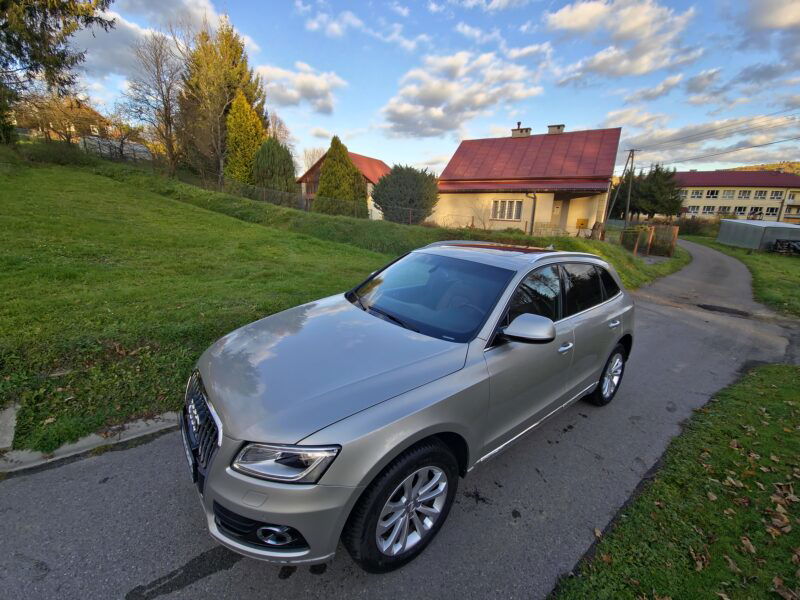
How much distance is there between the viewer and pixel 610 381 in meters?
4.05

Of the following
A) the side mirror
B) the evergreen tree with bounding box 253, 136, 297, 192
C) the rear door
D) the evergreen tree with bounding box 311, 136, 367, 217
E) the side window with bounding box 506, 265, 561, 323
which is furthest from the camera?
the evergreen tree with bounding box 253, 136, 297, 192

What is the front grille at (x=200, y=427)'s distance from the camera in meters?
1.90

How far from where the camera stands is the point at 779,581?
2.06 m

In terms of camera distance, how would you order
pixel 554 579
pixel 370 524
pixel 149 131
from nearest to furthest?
pixel 370 524 < pixel 554 579 < pixel 149 131

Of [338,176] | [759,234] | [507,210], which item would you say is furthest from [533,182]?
[759,234]

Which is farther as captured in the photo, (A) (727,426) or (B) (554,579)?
(A) (727,426)

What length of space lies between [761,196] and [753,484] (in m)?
94.9

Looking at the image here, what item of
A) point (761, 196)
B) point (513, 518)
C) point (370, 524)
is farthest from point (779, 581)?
point (761, 196)

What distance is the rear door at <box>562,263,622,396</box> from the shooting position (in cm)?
320

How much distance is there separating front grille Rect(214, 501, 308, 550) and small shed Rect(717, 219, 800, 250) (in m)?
38.9

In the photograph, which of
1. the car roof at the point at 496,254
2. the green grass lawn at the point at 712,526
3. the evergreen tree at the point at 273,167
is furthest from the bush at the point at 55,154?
the green grass lawn at the point at 712,526

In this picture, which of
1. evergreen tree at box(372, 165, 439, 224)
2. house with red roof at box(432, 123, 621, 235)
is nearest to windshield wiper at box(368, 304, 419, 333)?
evergreen tree at box(372, 165, 439, 224)

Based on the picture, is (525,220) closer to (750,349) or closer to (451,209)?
(451,209)

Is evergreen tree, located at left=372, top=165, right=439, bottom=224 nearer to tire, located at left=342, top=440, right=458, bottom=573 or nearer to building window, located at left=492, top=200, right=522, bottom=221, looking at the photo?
building window, located at left=492, top=200, right=522, bottom=221
